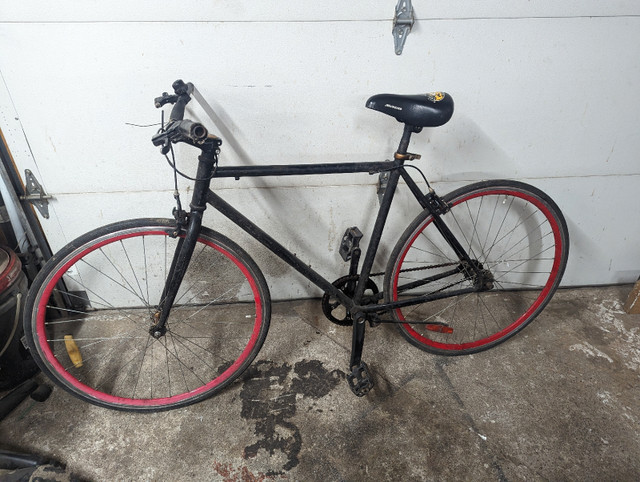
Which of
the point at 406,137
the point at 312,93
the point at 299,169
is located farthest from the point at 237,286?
the point at 406,137

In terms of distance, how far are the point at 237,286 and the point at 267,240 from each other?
0.77 meters

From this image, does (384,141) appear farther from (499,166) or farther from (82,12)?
(82,12)

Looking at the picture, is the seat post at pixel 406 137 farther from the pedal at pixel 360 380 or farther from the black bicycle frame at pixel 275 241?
the pedal at pixel 360 380

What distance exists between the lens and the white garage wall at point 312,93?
5.25ft

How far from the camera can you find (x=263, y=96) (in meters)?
1.74

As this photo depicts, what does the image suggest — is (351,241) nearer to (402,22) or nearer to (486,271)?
(486,271)

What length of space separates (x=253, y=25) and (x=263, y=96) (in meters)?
0.28

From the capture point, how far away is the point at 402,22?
5.32ft

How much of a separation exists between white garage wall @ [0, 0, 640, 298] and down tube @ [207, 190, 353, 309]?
1.42ft

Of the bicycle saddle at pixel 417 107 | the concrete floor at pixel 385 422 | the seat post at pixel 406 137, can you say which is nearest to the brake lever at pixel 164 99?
the bicycle saddle at pixel 417 107

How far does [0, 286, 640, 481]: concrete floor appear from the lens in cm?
156

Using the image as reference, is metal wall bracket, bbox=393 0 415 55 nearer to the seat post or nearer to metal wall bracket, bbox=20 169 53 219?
the seat post

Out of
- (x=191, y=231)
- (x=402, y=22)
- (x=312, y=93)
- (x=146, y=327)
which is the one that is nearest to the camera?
(x=191, y=231)

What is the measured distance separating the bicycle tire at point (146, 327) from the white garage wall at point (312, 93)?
25 cm
